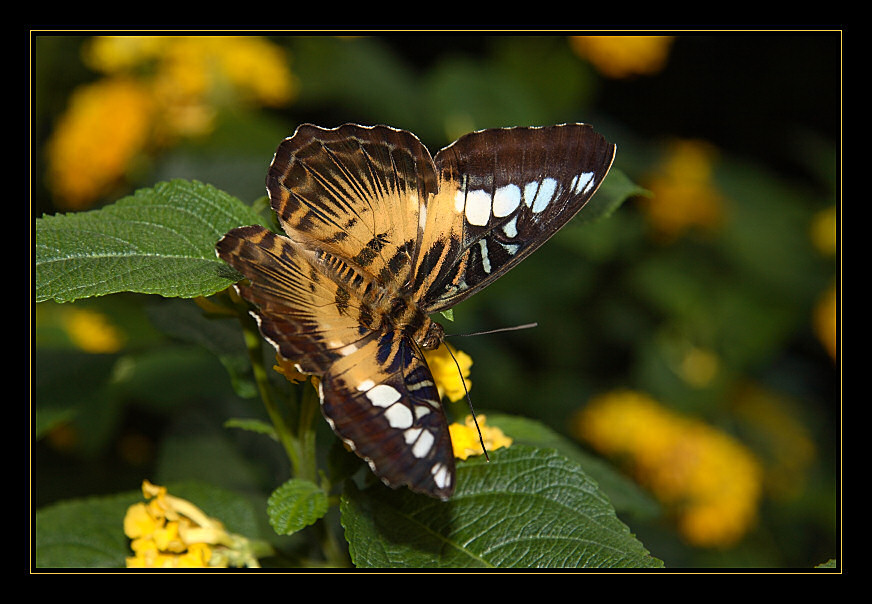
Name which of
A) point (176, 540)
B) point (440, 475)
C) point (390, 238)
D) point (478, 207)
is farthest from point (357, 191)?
point (176, 540)

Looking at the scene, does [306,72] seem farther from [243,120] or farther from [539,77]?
[539,77]

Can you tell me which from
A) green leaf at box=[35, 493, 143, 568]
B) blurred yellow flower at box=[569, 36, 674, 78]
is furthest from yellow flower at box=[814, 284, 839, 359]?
green leaf at box=[35, 493, 143, 568]

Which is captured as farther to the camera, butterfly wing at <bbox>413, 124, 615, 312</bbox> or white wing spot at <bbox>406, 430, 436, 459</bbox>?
butterfly wing at <bbox>413, 124, 615, 312</bbox>

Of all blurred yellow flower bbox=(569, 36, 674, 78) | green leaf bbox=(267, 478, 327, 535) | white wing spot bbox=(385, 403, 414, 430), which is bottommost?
green leaf bbox=(267, 478, 327, 535)

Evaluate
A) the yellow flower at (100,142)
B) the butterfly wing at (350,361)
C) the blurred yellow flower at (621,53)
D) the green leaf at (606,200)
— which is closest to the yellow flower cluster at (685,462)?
the blurred yellow flower at (621,53)

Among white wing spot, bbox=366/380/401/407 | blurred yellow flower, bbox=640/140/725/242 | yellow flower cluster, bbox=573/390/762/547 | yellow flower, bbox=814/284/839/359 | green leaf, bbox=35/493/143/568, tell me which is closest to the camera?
white wing spot, bbox=366/380/401/407

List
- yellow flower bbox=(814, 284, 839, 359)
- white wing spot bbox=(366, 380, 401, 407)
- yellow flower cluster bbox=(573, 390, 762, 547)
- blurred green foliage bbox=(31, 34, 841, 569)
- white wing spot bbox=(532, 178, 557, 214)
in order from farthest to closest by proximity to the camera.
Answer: yellow flower bbox=(814, 284, 839, 359) < yellow flower cluster bbox=(573, 390, 762, 547) < blurred green foliage bbox=(31, 34, 841, 569) < white wing spot bbox=(532, 178, 557, 214) < white wing spot bbox=(366, 380, 401, 407)

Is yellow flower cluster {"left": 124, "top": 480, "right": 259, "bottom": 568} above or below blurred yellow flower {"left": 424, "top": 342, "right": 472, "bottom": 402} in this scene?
below

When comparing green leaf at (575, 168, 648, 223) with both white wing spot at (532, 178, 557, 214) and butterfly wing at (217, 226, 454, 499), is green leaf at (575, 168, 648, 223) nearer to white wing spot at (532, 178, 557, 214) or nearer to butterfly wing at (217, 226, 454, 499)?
white wing spot at (532, 178, 557, 214)
